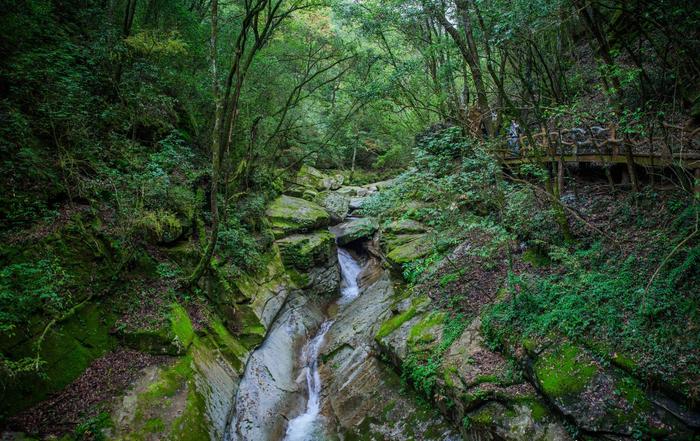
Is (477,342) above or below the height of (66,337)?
below

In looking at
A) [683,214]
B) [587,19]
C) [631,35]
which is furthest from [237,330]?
[631,35]

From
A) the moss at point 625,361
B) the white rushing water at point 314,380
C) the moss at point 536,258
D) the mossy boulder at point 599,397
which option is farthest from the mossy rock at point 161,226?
the moss at point 625,361

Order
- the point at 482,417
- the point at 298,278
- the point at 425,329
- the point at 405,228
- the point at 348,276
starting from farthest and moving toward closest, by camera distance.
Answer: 1. the point at 348,276
2. the point at 405,228
3. the point at 298,278
4. the point at 425,329
5. the point at 482,417

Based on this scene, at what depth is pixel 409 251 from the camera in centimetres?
1317

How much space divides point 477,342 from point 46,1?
13389 millimetres

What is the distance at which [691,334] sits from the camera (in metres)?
4.95

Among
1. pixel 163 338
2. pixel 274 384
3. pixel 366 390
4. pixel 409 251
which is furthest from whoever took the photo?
pixel 409 251

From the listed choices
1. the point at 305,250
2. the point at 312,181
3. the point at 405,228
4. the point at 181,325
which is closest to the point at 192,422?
the point at 181,325

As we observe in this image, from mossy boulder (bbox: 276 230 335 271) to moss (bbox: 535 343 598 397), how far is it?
10096 mm

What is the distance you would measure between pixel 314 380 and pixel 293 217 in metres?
7.68

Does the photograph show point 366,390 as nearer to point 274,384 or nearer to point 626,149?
point 274,384

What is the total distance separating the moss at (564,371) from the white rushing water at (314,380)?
5.24 meters

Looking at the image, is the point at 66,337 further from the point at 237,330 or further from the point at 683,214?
the point at 683,214

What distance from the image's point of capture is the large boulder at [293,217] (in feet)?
51.0
